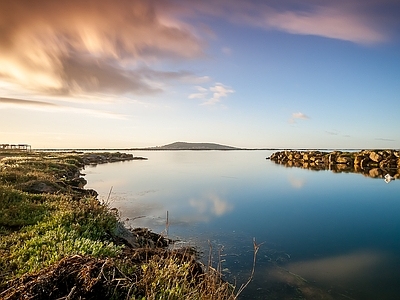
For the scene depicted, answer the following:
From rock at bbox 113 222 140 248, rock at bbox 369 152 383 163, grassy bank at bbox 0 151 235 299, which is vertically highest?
rock at bbox 369 152 383 163

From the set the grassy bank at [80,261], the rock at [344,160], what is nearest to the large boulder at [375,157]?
the rock at [344,160]

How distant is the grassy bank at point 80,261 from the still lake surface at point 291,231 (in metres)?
2.70

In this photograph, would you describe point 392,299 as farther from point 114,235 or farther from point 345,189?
point 345,189

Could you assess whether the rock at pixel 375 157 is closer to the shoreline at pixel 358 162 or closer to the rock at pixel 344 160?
the shoreline at pixel 358 162

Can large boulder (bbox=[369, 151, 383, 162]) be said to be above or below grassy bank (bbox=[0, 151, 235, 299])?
above

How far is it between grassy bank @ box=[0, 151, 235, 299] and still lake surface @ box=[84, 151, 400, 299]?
106 inches

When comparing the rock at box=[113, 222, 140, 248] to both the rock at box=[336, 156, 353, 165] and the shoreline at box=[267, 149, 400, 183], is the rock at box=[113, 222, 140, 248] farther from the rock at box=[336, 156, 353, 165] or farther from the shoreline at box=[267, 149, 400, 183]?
the rock at box=[336, 156, 353, 165]

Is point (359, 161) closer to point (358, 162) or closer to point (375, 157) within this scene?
point (358, 162)

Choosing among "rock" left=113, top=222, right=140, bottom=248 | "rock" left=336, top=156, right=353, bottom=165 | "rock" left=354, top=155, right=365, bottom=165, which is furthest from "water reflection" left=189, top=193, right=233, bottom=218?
"rock" left=336, top=156, right=353, bottom=165

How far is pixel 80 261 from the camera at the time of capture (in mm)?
5559

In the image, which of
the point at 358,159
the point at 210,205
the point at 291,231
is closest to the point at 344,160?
the point at 358,159

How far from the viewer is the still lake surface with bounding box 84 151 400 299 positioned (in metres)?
10.2

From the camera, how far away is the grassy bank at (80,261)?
5125mm

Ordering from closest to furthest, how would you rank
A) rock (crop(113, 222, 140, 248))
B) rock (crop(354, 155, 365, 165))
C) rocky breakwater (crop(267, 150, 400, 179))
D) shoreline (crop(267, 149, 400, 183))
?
rock (crop(113, 222, 140, 248))
shoreline (crop(267, 149, 400, 183))
rocky breakwater (crop(267, 150, 400, 179))
rock (crop(354, 155, 365, 165))
